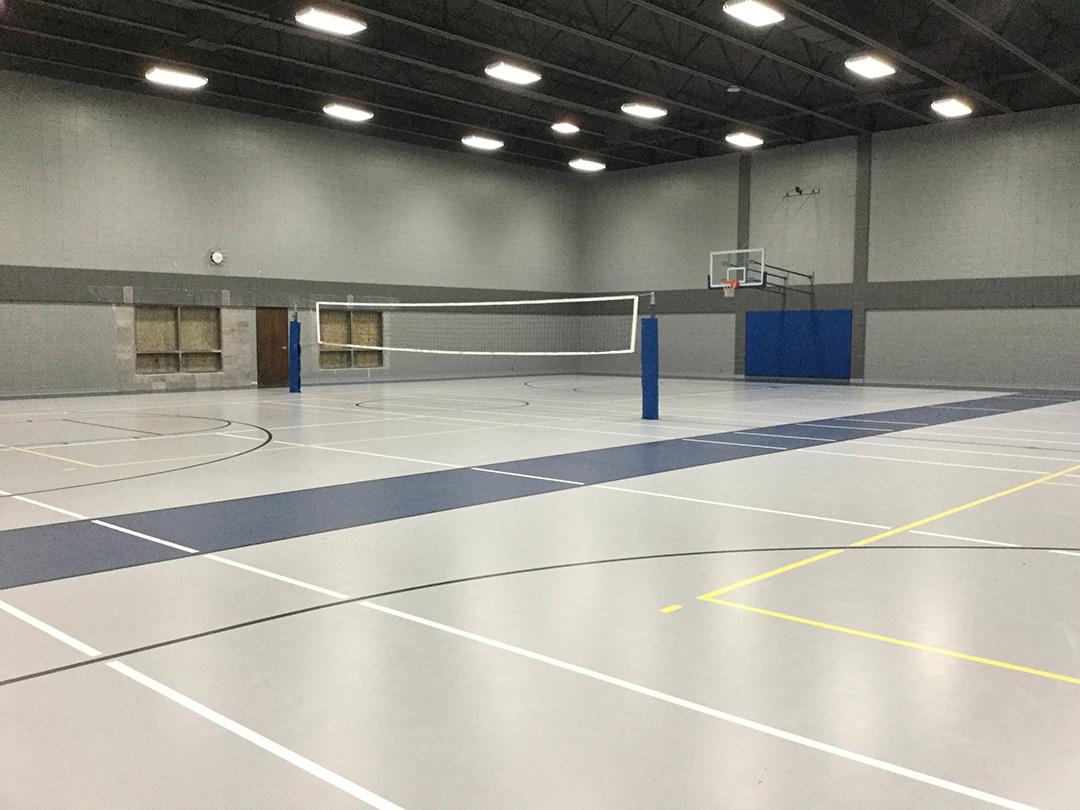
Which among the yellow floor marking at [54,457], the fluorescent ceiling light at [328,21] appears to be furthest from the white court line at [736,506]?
the fluorescent ceiling light at [328,21]

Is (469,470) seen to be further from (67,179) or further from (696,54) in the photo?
(67,179)

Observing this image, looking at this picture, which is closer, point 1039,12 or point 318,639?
point 318,639

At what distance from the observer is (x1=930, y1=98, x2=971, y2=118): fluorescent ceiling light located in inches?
833

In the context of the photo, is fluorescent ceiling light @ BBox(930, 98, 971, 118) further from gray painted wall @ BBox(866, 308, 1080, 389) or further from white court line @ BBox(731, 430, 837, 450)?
white court line @ BBox(731, 430, 837, 450)

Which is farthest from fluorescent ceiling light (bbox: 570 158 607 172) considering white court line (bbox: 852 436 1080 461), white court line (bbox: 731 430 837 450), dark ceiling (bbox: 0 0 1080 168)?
white court line (bbox: 852 436 1080 461)

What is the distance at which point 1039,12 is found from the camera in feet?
56.1

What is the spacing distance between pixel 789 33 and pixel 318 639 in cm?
1779

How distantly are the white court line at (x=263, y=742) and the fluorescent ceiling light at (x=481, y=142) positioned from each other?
24205 mm

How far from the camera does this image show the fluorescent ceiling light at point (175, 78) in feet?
62.1

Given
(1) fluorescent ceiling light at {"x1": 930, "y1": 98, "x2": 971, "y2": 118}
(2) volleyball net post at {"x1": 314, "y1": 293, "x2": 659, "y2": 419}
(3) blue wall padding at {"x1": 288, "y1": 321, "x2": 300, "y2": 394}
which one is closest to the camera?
(3) blue wall padding at {"x1": 288, "y1": 321, "x2": 300, "y2": 394}

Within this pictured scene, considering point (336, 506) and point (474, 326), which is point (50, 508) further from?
point (474, 326)

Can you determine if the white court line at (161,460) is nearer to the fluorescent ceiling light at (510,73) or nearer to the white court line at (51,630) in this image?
the white court line at (51,630)

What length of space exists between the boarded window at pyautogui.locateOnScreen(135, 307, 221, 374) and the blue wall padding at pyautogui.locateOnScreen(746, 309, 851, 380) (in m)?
16.3

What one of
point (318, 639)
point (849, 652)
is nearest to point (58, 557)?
point (318, 639)
